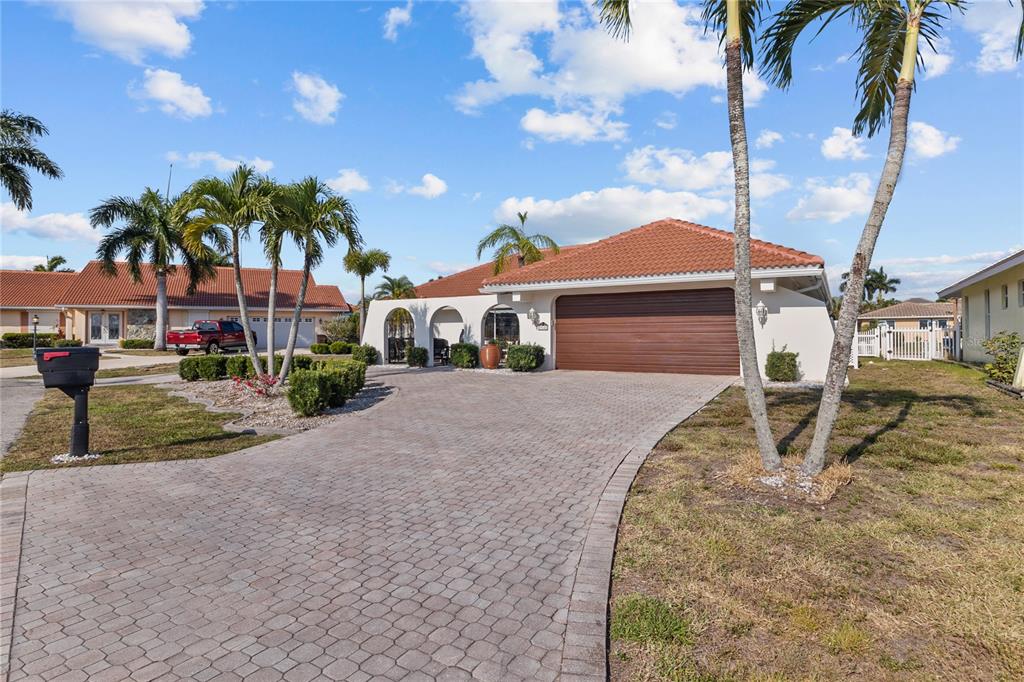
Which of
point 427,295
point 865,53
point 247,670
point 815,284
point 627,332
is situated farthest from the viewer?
point 427,295

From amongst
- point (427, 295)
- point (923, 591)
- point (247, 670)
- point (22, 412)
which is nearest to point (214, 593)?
point (247, 670)

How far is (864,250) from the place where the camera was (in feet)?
17.2

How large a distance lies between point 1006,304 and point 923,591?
783 inches

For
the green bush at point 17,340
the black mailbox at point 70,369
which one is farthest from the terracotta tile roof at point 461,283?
the green bush at point 17,340

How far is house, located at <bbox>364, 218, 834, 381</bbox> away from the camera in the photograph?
14.6 m

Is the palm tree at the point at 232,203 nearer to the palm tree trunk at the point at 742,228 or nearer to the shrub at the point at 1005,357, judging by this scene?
the palm tree trunk at the point at 742,228

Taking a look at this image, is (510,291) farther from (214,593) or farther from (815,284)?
(214,593)

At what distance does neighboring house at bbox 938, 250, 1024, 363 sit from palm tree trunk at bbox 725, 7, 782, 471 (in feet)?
42.7

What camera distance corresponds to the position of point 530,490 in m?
5.69

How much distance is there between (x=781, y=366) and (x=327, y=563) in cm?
1312

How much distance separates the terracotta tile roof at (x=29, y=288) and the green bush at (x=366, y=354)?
110ft

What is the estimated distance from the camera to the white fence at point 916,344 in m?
24.1

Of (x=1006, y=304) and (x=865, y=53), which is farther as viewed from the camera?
(x=1006, y=304)

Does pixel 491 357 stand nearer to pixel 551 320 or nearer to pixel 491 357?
pixel 491 357
